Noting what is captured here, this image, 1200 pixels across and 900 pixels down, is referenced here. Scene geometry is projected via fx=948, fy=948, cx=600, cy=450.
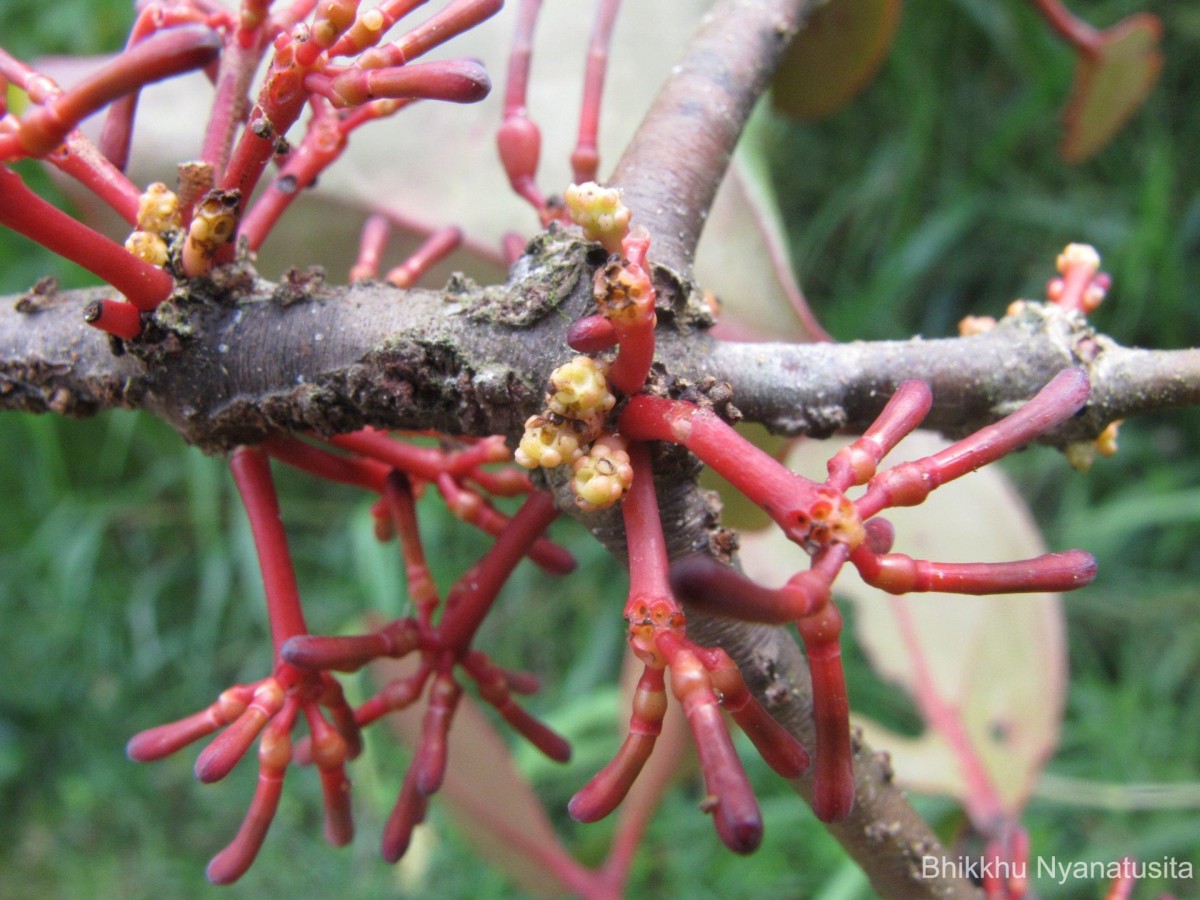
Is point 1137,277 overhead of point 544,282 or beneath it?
overhead

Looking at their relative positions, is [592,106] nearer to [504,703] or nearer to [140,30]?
[140,30]

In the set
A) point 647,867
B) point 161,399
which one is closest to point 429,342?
point 161,399

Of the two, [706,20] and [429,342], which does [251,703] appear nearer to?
[429,342]

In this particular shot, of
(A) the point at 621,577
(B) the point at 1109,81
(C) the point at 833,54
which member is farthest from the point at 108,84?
(A) the point at 621,577

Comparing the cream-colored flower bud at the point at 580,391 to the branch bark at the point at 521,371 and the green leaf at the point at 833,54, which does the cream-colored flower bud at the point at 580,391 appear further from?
the green leaf at the point at 833,54

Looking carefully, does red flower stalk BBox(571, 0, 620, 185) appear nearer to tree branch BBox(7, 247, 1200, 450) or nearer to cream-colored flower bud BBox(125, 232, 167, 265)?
tree branch BBox(7, 247, 1200, 450)

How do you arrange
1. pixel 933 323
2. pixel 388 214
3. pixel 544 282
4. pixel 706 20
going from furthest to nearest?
pixel 933 323, pixel 388 214, pixel 706 20, pixel 544 282

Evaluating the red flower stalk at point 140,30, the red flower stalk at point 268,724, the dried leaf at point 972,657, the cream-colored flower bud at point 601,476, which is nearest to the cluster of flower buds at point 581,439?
the cream-colored flower bud at point 601,476
